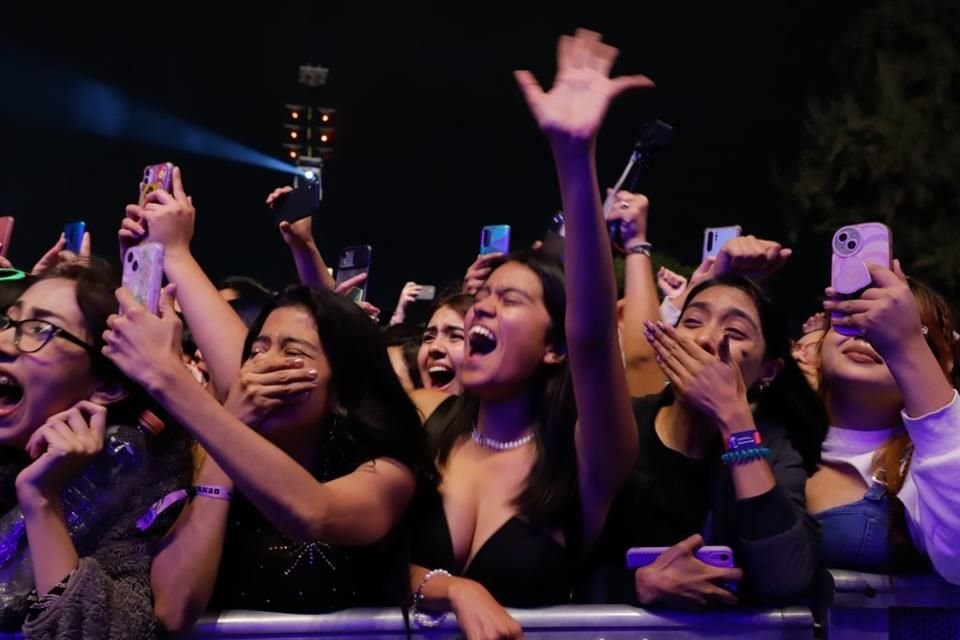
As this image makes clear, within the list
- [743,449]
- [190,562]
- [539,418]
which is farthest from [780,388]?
[190,562]

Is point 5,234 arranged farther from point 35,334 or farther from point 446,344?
point 446,344

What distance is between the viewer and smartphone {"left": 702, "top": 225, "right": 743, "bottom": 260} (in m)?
3.11

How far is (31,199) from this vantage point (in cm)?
1381

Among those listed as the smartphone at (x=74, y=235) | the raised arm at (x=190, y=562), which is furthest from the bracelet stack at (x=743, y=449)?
the smartphone at (x=74, y=235)

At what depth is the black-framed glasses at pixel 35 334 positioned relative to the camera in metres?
2.08

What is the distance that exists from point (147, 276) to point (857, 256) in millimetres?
1379

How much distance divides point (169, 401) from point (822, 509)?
1.39 m

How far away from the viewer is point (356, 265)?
3.42 meters

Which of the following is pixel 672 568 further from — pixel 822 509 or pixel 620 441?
pixel 822 509

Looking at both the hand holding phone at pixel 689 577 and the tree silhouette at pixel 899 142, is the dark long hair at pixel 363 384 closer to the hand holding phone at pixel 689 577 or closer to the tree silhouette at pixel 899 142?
the hand holding phone at pixel 689 577

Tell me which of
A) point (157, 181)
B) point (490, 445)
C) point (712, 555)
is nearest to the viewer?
point (712, 555)

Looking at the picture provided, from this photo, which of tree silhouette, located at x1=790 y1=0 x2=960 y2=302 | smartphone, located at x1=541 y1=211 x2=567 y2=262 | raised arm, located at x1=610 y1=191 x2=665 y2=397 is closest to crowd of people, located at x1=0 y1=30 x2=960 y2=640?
smartphone, located at x1=541 y1=211 x2=567 y2=262

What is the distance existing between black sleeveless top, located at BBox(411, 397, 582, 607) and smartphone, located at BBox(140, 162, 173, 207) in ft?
3.45

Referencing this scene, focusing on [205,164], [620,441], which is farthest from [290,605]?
[205,164]
